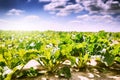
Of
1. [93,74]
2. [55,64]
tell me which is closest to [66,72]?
[55,64]

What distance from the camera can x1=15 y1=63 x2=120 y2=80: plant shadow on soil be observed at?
8.68ft

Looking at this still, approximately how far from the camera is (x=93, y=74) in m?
2.85

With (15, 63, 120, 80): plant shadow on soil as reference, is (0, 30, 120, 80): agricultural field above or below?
above

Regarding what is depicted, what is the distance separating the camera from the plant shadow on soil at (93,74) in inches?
104

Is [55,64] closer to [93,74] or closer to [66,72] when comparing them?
[66,72]

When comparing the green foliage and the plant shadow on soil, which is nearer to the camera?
the green foliage

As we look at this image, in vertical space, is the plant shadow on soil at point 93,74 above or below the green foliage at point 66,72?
below

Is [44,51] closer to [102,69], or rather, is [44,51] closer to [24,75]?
[24,75]

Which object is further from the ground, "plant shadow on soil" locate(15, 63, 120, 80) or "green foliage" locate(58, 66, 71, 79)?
"green foliage" locate(58, 66, 71, 79)

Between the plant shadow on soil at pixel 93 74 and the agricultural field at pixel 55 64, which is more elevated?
the agricultural field at pixel 55 64

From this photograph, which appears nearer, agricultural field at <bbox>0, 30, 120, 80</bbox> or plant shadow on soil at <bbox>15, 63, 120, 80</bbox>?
agricultural field at <bbox>0, 30, 120, 80</bbox>

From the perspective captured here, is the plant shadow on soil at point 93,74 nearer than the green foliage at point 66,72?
No

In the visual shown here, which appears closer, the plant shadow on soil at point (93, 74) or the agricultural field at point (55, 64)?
the agricultural field at point (55, 64)

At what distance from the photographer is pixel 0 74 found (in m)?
2.21
